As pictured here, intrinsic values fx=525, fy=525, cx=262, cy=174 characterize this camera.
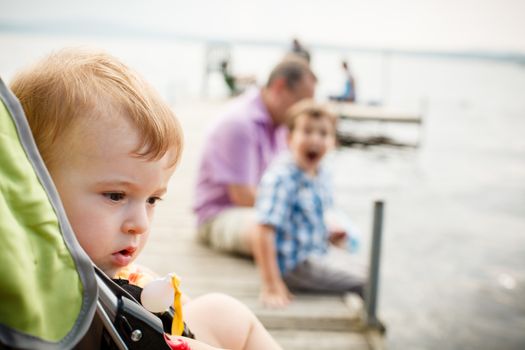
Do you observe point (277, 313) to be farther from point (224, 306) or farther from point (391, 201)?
point (391, 201)

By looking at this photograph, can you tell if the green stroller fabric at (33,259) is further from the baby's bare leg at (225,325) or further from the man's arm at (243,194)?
the man's arm at (243,194)

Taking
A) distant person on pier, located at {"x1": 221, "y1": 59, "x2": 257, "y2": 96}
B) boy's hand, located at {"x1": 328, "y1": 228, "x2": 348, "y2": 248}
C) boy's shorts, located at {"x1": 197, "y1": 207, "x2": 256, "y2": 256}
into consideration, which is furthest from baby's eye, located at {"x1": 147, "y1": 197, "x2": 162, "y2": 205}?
distant person on pier, located at {"x1": 221, "y1": 59, "x2": 257, "y2": 96}

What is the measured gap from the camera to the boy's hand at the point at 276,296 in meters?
3.08

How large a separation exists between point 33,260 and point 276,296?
2.49 metres

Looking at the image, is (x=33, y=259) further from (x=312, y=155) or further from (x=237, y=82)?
(x=237, y=82)

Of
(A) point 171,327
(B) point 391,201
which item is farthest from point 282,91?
(B) point 391,201

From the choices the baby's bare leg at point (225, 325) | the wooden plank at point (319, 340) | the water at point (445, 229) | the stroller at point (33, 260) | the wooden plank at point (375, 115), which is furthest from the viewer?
the wooden plank at point (375, 115)

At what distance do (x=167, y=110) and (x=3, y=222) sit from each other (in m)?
0.52

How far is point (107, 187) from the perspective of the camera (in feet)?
3.50

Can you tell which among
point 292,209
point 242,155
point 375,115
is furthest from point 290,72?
point 375,115

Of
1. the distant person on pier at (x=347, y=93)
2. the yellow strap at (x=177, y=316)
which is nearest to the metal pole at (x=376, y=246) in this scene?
the yellow strap at (x=177, y=316)

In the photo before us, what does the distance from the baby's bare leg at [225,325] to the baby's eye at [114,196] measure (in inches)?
19.3

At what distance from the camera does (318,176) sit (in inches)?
137

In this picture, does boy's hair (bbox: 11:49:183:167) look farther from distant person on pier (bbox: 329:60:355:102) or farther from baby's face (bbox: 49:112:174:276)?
distant person on pier (bbox: 329:60:355:102)
